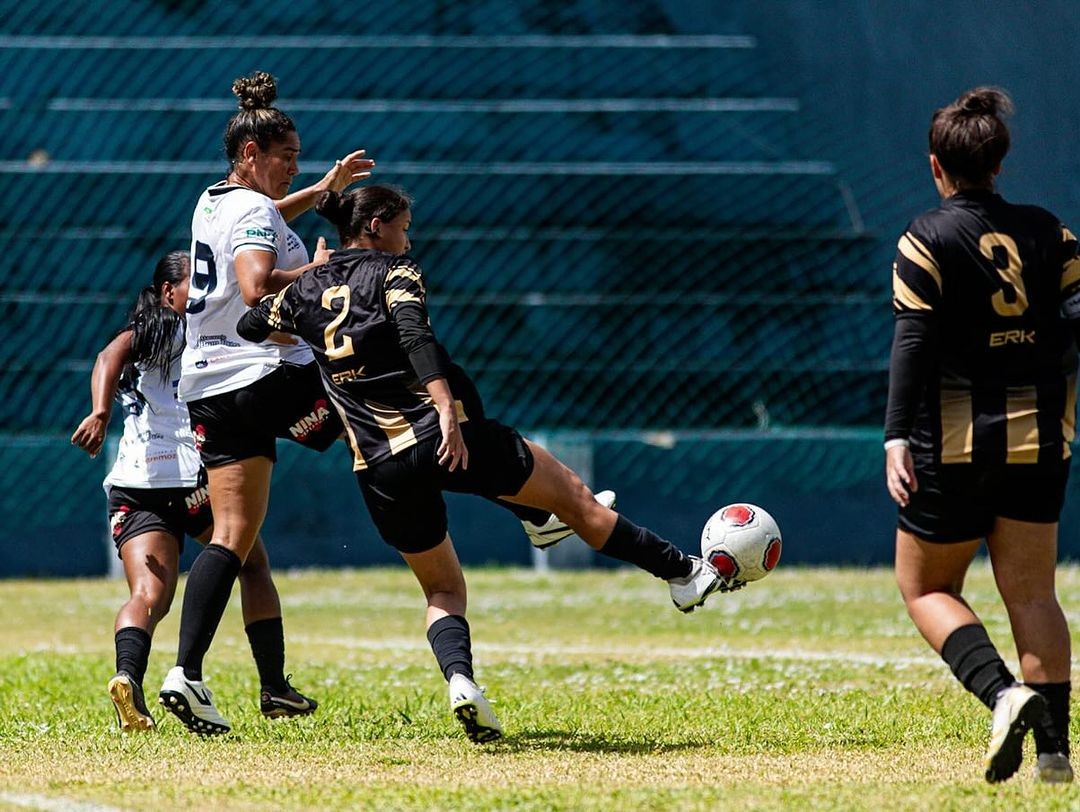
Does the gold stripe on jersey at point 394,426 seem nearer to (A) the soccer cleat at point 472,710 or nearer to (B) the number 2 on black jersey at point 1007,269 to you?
(A) the soccer cleat at point 472,710

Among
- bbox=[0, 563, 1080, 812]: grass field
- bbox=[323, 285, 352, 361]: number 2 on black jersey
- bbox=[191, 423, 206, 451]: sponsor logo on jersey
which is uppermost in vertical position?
bbox=[323, 285, 352, 361]: number 2 on black jersey

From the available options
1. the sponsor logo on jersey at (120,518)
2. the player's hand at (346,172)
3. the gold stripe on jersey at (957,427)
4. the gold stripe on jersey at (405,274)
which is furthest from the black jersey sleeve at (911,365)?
the sponsor logo on jersey at (120,518)

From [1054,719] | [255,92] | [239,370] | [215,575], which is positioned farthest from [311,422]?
[1054,719]

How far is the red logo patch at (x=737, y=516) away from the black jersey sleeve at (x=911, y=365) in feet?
4.77

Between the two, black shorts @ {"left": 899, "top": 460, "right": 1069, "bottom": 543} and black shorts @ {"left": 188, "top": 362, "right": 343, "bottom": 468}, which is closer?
black shorts @ {"left": 899, "top": 460, "right": 1069, "bottom": 543}

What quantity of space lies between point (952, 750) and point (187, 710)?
2.54m

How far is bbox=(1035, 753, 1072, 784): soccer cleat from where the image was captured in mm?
5039

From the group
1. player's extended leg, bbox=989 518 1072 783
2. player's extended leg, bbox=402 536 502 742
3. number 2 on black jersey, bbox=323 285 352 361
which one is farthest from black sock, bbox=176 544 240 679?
player's extended leg, bbox=989 518 1072 783

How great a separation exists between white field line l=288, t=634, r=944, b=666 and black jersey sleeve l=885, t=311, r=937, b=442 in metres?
4.36

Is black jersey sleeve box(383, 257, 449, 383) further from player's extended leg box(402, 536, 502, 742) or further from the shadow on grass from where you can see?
the shadow on grass

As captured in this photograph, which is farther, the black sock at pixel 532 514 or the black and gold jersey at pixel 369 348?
the black sock at pixel 532 514

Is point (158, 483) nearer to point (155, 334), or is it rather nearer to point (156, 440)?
point (156, 440)

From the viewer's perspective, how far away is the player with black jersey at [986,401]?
16.6ft

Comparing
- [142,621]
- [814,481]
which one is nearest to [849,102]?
[814,481]
